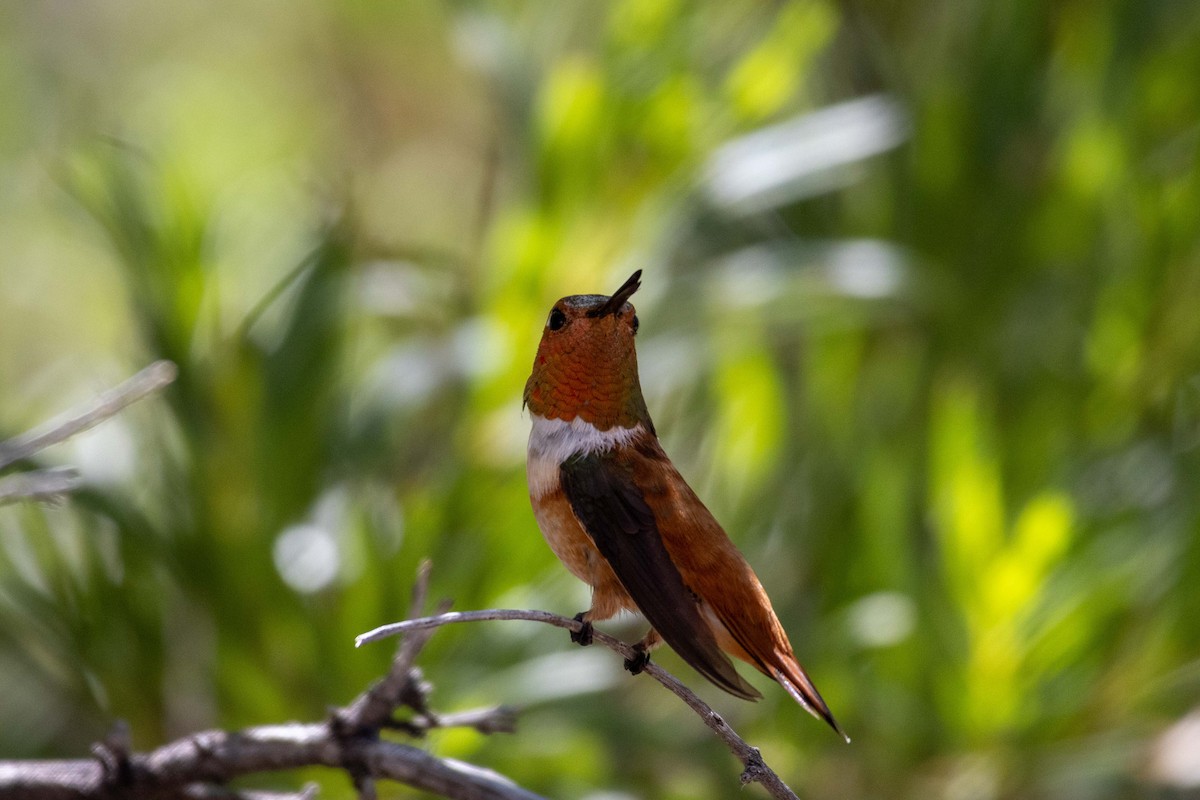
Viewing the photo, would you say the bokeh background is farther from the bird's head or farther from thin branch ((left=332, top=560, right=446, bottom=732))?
the bird's head

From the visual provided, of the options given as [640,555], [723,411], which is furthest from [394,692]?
[723,411]

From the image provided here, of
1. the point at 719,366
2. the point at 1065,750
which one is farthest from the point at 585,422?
the point at 1065,750

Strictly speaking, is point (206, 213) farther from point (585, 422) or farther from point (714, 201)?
point (585, 422)

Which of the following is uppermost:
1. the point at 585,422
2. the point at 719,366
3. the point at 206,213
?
the point at 206,213

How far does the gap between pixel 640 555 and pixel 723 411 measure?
1228mm

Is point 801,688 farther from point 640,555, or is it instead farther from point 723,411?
point 723,411

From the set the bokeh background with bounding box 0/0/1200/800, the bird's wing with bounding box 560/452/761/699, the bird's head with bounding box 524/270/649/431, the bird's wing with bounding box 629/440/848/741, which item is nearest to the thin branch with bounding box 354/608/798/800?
the bird's wing with bounding box 560/452/761/699

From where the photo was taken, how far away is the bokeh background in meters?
2.06

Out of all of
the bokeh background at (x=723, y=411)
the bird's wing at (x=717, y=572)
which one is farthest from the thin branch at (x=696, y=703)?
the bokeh background at (x=723, y=411)

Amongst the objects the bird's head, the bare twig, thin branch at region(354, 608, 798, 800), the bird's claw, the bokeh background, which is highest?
the bokeh background

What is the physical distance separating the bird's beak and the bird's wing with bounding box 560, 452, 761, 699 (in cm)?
14

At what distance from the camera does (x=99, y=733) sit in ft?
7.02

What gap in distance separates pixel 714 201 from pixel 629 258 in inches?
9.0

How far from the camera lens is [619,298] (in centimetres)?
111
